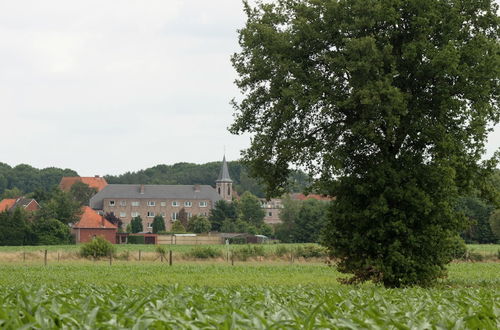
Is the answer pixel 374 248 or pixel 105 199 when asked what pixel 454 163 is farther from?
pixel 105 199

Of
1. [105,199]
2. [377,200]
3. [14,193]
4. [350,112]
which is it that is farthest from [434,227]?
[14,193]

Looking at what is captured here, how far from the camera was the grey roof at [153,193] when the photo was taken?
17475 centimetres

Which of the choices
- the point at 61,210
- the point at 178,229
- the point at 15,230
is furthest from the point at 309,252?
the point at 178,229

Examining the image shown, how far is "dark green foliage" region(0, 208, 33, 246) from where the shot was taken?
9706 cm

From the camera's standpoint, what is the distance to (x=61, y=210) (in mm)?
109188

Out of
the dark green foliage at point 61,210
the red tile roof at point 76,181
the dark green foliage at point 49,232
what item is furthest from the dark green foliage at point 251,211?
the red tile roof at point 76,181

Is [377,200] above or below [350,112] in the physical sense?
below

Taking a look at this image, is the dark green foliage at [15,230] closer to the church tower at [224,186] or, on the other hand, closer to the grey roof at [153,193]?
the grey roof at [153,193]

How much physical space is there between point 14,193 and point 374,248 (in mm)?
159761

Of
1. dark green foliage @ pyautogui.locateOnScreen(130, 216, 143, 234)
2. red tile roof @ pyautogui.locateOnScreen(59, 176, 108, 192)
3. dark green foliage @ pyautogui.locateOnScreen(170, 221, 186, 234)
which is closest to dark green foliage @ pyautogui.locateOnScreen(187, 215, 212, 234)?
dark green foliage @ pyautogui.locateOnScreen(170, 221, 186, 234)

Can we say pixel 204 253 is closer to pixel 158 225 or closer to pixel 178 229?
pixel 178 229

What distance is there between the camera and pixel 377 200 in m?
31.2

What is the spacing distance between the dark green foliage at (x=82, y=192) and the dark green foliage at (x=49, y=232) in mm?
77970

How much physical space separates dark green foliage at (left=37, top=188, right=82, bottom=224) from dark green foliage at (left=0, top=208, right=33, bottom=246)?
13.2 feet
